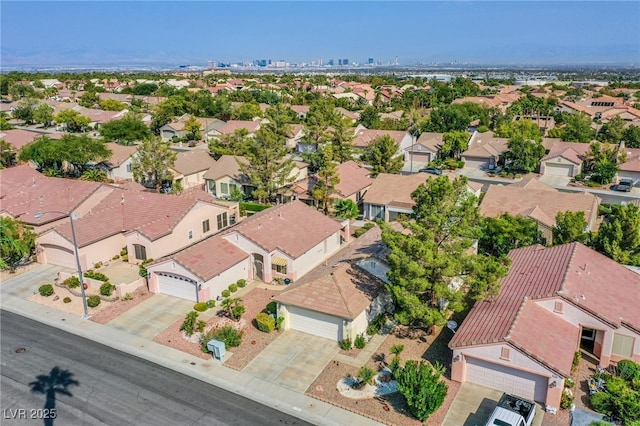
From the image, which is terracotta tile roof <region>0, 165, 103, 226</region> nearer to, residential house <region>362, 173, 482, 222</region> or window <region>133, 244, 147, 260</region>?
window <region>133, 244, 147, 260</region>

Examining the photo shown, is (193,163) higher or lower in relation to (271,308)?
higher

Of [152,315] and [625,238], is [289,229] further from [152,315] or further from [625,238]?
[625,238]

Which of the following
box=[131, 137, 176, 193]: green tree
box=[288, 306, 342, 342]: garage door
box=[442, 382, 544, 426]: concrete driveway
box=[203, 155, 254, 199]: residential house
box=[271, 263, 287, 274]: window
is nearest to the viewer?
box=[442, 382, 544, 426]: concrete driveway

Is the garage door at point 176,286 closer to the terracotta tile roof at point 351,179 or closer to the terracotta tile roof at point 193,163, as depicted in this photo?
the terracotta tile roof at point 351,179

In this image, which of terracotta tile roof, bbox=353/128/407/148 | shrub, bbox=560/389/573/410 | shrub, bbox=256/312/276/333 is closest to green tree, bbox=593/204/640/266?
shrub, bbox=560/389/573/410

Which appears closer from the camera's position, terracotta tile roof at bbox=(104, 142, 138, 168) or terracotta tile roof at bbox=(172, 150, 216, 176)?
terracotta tile roof at bbox=(172, 150, 216, 176)

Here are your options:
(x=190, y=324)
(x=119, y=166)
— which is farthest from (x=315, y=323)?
(x=119, y=166)

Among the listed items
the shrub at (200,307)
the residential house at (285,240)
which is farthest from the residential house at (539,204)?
the shrub at (200,307)
